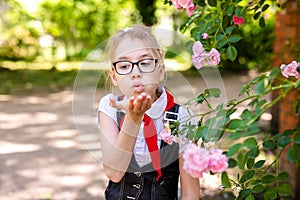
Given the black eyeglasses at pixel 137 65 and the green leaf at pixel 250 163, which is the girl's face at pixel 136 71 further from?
the green leaf at pixel 250 163

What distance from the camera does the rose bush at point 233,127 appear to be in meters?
0.97

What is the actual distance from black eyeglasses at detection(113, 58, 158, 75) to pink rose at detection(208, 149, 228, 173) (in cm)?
47

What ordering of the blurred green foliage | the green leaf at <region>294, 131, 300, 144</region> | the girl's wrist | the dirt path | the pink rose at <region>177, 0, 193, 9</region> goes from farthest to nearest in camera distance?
the blurred green foliage → the dirt path → the pink rose at <region>177, 0, 193, 9</region> → the girl's wrist → the green leaf at <region>294, 131, 300, 144</region>

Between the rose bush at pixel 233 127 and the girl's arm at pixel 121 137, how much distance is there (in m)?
0.14

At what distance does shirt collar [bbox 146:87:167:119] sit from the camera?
4.97 ft

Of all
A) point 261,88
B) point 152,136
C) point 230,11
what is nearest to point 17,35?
point 230,11

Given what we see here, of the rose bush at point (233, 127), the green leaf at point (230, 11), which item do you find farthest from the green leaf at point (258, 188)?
the green leaf at point (230, 11)

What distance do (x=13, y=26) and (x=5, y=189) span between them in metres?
8.08

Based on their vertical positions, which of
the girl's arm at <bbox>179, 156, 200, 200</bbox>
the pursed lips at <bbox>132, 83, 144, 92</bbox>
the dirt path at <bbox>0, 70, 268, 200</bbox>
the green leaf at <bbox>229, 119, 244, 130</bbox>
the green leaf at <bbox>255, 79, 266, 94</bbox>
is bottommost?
the dirt path at <bbox>0, 70, 268, 200</bbox>

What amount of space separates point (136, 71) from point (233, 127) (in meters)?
0.46

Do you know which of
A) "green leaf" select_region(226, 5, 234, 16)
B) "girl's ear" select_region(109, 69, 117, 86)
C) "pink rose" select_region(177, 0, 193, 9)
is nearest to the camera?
"girl's ear" select_region(109, 69, 117, 86)

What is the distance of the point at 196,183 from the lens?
1.59m

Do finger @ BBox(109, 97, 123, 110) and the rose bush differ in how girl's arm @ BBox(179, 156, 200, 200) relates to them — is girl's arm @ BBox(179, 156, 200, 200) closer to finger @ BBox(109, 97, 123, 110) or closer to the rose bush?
the rose bush

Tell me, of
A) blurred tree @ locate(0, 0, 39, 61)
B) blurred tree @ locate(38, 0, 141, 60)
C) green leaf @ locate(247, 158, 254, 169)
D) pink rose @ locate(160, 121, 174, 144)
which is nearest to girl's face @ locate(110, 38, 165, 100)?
pink rose @ locate(160, 121, 174, 144)
